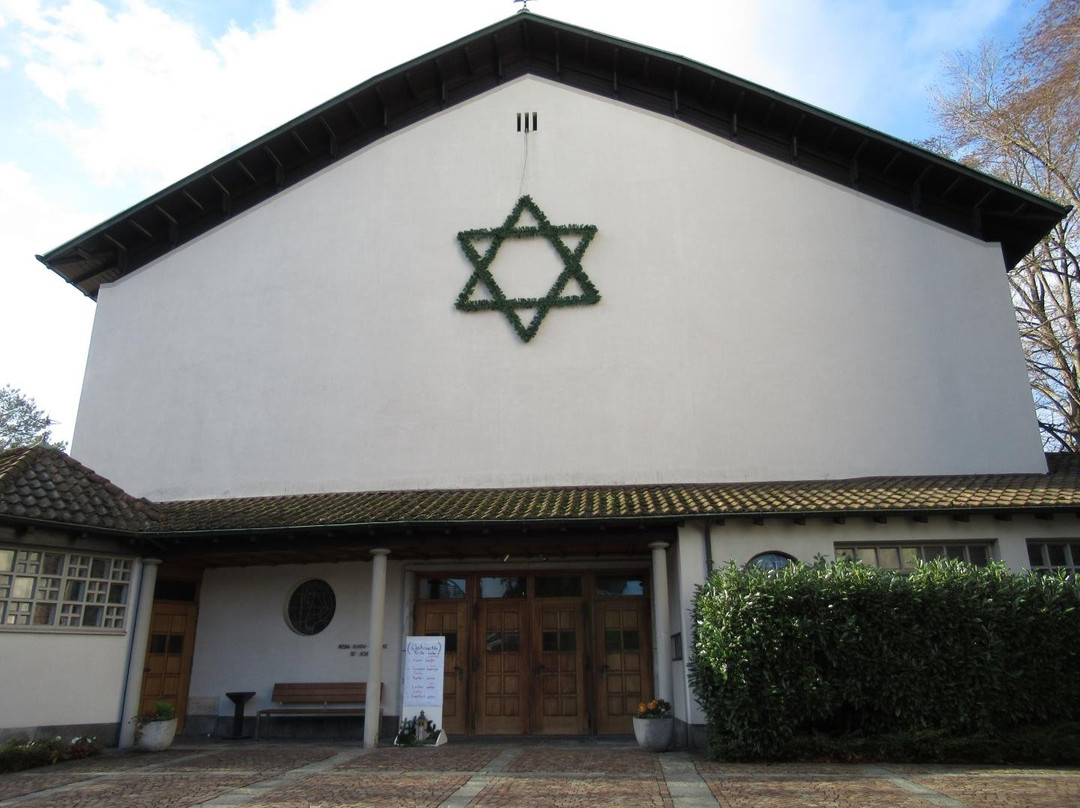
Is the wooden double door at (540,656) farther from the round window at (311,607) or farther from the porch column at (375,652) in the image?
the porch column at (375,652)

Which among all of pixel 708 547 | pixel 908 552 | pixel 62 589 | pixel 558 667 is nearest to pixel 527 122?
pixel 708 547

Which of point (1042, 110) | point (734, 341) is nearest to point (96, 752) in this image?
point (734, 341)

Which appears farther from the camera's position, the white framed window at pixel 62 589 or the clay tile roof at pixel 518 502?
the clay tile roof at pixel 518 502

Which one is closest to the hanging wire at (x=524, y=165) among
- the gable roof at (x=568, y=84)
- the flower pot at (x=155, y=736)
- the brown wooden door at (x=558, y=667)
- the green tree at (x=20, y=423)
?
the gable roof at (x=568, y=84)

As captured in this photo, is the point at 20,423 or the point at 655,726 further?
the point at 20,423

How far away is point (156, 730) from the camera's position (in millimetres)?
12406

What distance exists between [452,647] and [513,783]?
5869 mm

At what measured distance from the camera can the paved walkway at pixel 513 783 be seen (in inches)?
315

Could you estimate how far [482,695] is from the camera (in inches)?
576

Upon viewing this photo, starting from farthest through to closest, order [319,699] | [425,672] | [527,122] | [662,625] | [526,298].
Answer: [527,122] → [526,298] → [319,699] → [662,625] → [425,672]

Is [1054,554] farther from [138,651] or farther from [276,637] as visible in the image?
[138,651]

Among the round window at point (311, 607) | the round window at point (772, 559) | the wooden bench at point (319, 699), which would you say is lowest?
the wooden bench at point (319, 699)

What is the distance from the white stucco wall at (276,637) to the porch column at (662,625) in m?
4.88

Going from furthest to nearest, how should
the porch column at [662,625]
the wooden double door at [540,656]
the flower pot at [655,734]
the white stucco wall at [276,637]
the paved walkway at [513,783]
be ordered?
the white stucco wall at [276,637] < the wooden double door at [540,656] < the porch column at [662,625] < the flower pot at [655,734] < the paved walkway at [513,783]
